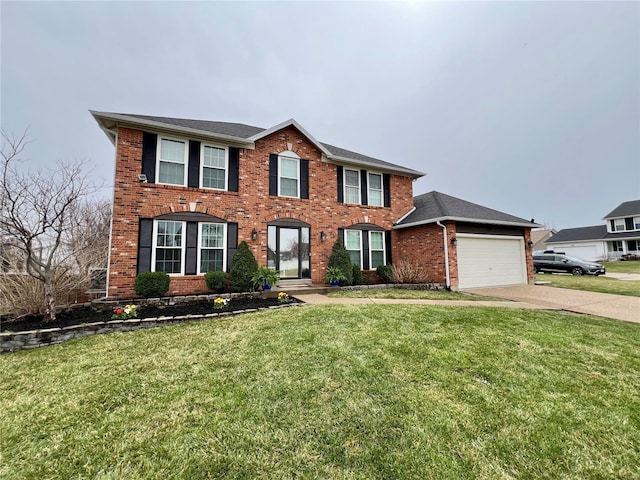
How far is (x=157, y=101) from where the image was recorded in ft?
63.9

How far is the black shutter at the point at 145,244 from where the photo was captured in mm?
8344

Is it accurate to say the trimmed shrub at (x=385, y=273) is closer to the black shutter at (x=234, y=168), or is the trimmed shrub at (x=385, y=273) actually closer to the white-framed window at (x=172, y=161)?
the black shutter at (x=234, y=168)

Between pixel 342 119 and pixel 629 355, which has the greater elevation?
pixel 342 119

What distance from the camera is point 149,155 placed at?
8.72 m

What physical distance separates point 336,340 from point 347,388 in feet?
4.69

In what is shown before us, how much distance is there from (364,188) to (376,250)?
3.01 metres

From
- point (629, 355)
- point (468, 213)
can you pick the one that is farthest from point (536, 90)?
point (629, 355)

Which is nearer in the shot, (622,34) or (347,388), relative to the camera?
(347,388)

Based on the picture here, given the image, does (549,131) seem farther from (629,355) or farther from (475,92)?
(629,355)

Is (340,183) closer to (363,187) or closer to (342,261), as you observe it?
(363,187)

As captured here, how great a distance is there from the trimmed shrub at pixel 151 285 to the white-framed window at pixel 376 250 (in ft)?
27.0

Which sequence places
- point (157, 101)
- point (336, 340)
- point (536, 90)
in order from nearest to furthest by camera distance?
point (336, 340) < point (536, 90) < point (157, 101)

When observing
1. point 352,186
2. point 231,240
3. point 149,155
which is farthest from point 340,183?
point 149,155

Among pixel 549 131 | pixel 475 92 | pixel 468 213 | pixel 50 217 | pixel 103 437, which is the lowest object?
pixel 103 437
